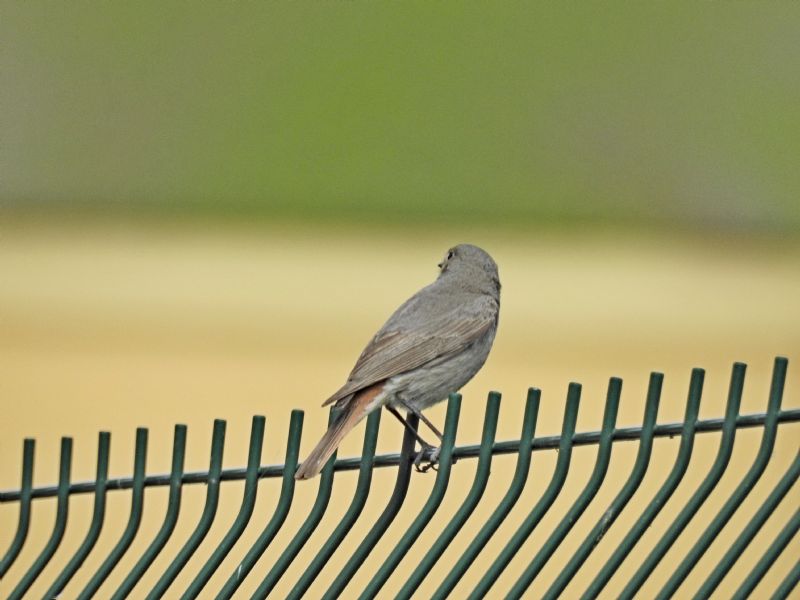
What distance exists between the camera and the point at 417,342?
25.0ft

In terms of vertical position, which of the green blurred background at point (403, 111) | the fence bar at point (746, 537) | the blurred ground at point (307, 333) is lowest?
the fence bar at point (746, 537)

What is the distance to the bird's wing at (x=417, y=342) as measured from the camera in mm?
7188

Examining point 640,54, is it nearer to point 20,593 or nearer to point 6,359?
point 6,359

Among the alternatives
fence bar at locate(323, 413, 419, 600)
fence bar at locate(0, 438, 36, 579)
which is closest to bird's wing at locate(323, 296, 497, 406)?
fence bar at locate(323, 413, 419, 600)

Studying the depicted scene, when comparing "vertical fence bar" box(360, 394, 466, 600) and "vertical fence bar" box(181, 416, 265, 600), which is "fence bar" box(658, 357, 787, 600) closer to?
"vertical fence bar" box(360, 394, 466, 600)

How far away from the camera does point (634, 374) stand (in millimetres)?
16031

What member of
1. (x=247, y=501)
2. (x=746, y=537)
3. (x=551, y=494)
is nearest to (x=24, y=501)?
(x=247, y=501)

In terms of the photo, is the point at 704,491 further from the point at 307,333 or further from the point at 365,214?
the point at 365,214

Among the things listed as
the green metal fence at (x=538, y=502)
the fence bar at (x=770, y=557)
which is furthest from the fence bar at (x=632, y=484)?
the fence bar at (x=770, y=557)

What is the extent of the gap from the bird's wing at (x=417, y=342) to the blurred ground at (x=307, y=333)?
20.8ft

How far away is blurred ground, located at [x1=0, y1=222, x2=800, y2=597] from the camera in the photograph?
48.3ft

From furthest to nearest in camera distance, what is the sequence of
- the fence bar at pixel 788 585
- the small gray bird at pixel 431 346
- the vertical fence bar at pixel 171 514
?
the small gray bird at pixel 431 346
the vertical fence bar at pixel 171 514
the fence bar at pixel 788 585

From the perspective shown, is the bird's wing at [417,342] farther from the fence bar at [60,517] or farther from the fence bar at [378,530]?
the fence bar at [60,517]

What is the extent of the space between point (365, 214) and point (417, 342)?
1018 centimetres
